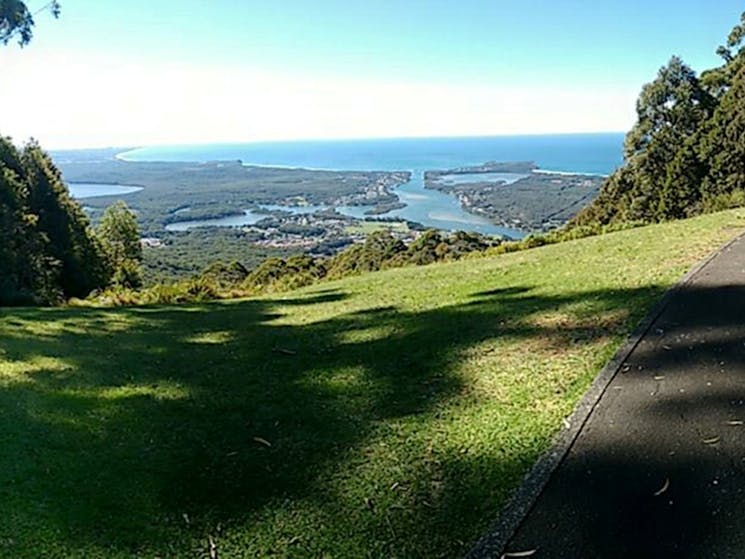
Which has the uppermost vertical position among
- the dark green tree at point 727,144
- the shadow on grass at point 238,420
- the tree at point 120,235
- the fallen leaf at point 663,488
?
the dark green tree at point 727,144

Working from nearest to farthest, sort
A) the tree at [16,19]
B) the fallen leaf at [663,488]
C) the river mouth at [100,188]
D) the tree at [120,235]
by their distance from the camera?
the fallen leaf at [663,488], the tree at [16,19], the tree at [120,235], the river mouth at [100,188]

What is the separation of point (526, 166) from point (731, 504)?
15728cm

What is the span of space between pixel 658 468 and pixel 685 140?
105 feet

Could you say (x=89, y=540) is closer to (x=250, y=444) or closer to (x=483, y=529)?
(x=250, y=444)

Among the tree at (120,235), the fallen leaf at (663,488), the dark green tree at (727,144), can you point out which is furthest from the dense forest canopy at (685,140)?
the tree at (120,235)

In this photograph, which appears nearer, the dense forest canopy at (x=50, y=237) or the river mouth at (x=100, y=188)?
the dense forest canopy at (x=50, y=237)

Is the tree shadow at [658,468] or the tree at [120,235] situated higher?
the tree shadow at [658,468]

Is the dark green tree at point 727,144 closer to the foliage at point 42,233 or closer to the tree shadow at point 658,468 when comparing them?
the tree shadow at point 658,468

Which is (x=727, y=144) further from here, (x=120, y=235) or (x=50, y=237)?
(x=120, y=235)

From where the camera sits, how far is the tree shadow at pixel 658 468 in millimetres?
2771

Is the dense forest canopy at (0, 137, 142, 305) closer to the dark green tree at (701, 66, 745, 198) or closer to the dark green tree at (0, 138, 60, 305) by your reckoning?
the dark green tree at (0, 138, 60, 305)

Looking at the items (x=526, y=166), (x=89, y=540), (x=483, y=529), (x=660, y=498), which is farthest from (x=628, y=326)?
(x=526, y=166)

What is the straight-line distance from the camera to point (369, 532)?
3.05 m

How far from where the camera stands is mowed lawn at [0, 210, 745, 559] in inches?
123
